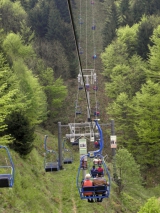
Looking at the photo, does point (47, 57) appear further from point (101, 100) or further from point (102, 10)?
point (102, 10)

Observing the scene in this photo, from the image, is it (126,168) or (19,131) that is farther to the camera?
(126,168)

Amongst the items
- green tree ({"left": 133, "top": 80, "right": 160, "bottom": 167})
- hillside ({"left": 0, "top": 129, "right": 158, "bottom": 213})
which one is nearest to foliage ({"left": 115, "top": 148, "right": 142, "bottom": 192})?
hillside ({"left": 0, "top": 129, "right": 158, "bottom": 213})

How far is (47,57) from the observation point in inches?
2068

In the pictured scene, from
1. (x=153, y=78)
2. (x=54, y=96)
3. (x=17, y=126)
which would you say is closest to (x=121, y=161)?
(x=17, y=126)

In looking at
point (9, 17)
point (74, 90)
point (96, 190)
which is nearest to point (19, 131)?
point (96, 190)

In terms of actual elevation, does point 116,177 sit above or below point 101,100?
below

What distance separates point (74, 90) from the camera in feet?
176

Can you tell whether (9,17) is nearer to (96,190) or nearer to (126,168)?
(126,168)

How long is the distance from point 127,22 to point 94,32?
24508mm

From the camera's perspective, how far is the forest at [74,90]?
22.8 metres

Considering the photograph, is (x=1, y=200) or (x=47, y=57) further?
(x=47, y=57)

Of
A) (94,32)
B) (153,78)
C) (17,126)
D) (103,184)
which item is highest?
(94,32)

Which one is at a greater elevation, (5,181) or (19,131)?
(19,131)

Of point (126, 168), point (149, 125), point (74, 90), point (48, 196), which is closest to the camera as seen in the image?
point (48, 196)
